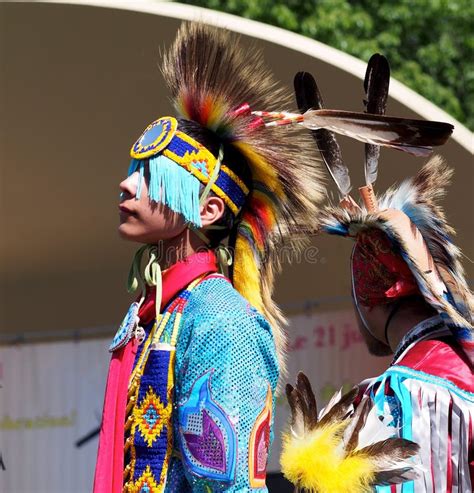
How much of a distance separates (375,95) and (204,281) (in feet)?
2.81

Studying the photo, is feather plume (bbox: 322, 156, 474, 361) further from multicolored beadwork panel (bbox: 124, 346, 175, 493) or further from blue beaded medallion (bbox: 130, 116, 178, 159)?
multicolored beadwork panel (bbox: 124, 346, 175, 493)

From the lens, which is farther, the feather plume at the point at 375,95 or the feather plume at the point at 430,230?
the feather plume at the point at 375,95

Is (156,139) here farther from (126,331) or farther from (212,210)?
(126,331)

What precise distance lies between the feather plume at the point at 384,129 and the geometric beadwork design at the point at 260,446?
2.51 ft

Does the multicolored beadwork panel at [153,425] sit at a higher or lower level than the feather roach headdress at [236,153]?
lower

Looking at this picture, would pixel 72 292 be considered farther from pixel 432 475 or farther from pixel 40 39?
pixel 432 475

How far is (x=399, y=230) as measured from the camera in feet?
9.16

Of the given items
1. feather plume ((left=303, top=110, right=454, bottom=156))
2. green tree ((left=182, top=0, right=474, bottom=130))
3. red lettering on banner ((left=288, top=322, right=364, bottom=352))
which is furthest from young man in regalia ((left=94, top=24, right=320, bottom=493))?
green tree ((left=182, top=0, right=474, bottom=130))

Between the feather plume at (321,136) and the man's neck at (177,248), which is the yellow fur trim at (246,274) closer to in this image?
the man's neck at (177,248)

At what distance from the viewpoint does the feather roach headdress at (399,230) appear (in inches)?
107

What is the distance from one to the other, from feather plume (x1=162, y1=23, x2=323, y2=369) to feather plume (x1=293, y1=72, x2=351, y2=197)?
277 mm

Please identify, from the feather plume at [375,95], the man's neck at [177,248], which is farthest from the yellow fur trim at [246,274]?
the feather plume at [375,95]

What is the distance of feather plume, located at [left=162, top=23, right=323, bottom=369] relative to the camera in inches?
105

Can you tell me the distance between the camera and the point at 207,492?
2307 millimetres
